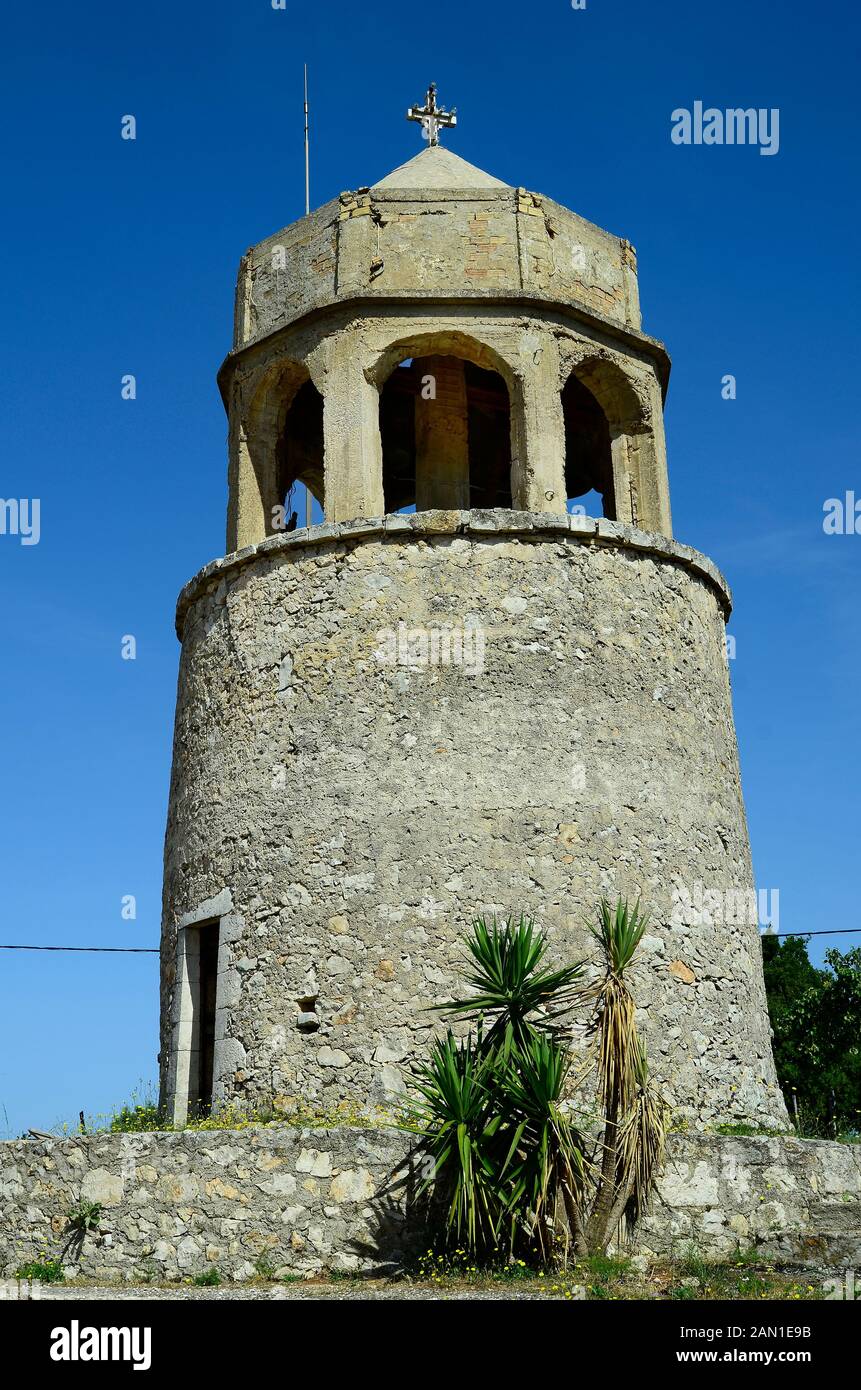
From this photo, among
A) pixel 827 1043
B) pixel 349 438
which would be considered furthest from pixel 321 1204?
pixel 827 1043

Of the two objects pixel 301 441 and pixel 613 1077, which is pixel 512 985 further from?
pixel 301 441

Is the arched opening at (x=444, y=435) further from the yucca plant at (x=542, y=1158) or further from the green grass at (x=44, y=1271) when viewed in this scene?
the green grass at (x=44, y=1271)

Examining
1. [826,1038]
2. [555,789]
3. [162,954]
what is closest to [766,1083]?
[555,789]

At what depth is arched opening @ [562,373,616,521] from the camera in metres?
18.8

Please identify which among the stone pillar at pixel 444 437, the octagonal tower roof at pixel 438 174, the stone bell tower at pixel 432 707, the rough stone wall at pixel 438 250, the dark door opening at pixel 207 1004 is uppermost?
the octagonal tower roof at pixel 438 174

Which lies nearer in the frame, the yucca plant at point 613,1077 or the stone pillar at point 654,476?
the yucca plant at point 613,1077

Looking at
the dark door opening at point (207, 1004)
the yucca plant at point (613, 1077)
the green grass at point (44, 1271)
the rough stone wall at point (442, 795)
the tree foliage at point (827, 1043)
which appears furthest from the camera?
the tree foliage at point (827, 1043)

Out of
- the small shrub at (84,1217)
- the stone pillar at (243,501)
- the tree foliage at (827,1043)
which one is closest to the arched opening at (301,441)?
the stone pillar at (243,501)

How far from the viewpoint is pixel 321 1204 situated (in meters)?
12.1

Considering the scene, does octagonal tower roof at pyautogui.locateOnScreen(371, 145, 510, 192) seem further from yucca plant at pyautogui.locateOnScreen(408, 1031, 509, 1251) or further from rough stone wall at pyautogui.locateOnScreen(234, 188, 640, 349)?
yucca plant at pyautogui.locateOnScreen(408, 1031, 509, 1251)

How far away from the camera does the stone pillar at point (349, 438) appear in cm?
1573

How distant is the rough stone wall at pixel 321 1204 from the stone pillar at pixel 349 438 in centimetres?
643

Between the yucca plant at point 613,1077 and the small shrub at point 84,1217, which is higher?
the yucca plant at point 613,1077

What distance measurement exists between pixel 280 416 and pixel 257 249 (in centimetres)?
200
